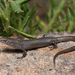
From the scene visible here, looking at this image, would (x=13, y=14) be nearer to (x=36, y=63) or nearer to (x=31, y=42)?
(x=31, y=42)

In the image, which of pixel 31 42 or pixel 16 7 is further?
pixel 31 42

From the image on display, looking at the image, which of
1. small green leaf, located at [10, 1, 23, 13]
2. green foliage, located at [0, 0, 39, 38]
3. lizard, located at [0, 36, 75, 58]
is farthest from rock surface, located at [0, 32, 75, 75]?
small green leaf, located at [10, 1, 23, 13]

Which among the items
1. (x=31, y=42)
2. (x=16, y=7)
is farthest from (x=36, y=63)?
(x=16, y=7)

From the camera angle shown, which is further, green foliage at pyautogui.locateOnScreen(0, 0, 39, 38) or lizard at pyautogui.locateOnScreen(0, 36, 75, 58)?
lizard at pyautogui.locateOnScreen(0, 36, 75, 58)

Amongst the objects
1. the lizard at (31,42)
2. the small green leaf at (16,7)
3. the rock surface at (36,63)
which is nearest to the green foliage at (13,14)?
the small green leaf at (16,7)

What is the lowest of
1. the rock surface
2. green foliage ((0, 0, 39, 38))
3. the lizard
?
the rock surface

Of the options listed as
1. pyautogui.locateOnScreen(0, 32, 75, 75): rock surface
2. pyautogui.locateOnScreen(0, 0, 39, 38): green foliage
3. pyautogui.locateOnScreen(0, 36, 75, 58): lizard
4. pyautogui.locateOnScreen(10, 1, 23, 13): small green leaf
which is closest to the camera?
pyautogui.locateOnScreen(0, 32, 75, 75): rock surface

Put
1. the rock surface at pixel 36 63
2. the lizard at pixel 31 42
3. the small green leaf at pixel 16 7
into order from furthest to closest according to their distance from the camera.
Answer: the lizard at pixel 31 42 → the small green leaf at pixel 16 7 → the rock surface at pixel 36 63

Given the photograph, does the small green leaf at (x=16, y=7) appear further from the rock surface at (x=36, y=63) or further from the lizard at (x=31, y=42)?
the rock surface at (x=36, y=63)

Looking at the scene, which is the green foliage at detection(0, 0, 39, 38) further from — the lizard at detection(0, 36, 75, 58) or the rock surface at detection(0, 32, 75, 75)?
the rock surface at detection(0, 32, 75, 75)
